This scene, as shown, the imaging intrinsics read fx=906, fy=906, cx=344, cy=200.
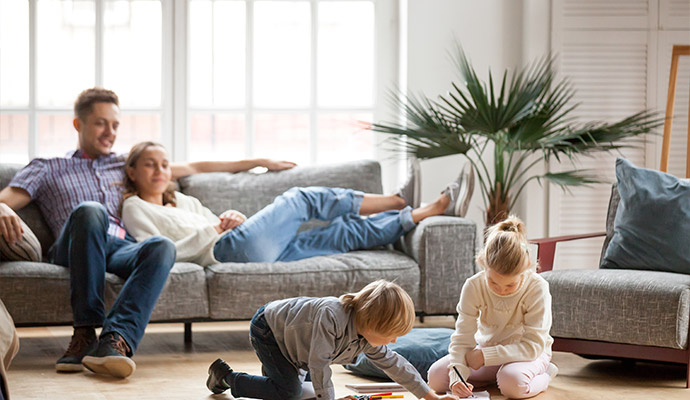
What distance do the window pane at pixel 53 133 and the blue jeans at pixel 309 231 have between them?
143cm

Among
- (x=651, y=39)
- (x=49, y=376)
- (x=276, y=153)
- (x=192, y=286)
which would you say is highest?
(x=651, y=39)

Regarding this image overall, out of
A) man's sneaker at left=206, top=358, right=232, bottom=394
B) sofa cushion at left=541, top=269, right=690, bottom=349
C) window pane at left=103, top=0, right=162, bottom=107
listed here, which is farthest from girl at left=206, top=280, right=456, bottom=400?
window pane at left=103, top=0, right=162, bottom=107

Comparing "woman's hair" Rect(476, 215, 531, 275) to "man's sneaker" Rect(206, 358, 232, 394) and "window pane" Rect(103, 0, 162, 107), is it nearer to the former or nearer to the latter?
"man's sneaker" Rect(206, 358, 232, 394)

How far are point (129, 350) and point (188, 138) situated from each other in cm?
194

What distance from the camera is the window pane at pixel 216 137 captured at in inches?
195

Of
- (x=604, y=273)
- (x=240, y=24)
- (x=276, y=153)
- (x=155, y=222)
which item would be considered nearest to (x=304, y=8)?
(x=240, y=24)

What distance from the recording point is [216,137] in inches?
196

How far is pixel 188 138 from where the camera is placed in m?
4.94

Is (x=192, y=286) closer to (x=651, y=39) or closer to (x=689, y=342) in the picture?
(x=689, y=342)

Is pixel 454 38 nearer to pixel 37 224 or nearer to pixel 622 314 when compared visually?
pixel 622 314

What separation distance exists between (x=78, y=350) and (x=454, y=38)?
8.77ft

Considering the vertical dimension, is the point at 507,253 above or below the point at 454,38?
below

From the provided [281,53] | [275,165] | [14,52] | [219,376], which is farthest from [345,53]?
[219,376]

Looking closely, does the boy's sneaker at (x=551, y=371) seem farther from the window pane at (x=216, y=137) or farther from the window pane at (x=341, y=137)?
the window pane at (x=216, y=137)
